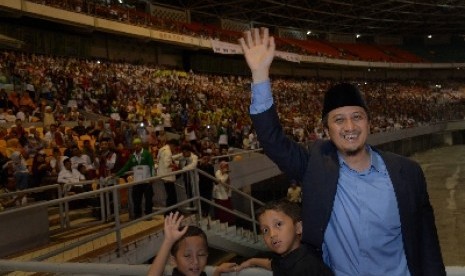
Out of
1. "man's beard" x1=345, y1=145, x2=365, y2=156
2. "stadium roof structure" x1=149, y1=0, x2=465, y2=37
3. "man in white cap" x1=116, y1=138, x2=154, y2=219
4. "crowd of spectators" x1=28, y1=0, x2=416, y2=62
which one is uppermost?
"stadium roof structure" x1=149, y1=0, x2=465, y2=37

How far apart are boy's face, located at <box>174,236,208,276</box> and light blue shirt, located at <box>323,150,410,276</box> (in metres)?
0.64

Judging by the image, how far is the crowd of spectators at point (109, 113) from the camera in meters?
9.12

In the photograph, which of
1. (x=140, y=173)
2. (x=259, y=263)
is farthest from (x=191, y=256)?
(x=140, y=173)

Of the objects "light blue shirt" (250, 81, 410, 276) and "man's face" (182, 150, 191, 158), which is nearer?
"light blue shirt" (250, 81, 410, 276)

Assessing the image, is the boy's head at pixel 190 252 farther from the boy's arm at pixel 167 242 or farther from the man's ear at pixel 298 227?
the man's ear at pixel 298 227

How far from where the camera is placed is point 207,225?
798cm

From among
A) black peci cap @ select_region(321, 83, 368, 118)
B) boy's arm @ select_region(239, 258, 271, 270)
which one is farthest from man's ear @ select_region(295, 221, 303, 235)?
black peci cap @ select_region(321, 83, 368, 118)

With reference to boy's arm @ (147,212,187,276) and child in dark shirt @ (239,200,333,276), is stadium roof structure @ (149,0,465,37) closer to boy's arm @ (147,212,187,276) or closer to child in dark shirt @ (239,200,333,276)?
boy's arm @ (147,212,187,276)

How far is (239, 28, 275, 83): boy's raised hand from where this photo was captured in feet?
6.42

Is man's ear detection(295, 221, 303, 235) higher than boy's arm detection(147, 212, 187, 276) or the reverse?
higher

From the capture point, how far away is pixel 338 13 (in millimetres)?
39812

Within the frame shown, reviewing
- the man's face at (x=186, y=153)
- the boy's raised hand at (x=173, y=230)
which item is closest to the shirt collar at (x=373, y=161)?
the boy's raised hand at (x=173, y=230)

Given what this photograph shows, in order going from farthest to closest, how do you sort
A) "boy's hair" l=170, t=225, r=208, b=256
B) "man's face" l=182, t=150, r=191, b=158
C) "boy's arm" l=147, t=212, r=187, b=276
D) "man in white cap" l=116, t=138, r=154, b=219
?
"man's face" l=182, t=150, r=191, b=158 < "man in white cap" l=116, t=138, r=154, b=219 < "boy's hair" l=170, t=225, r=208, b=256 < "boy's arm" l=147, t=212, r=187, b=276

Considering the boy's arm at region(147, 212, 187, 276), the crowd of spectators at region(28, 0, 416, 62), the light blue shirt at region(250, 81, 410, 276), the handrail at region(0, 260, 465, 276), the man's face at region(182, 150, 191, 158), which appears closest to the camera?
the light blue shirt at region(250, 81, 410, 276)
